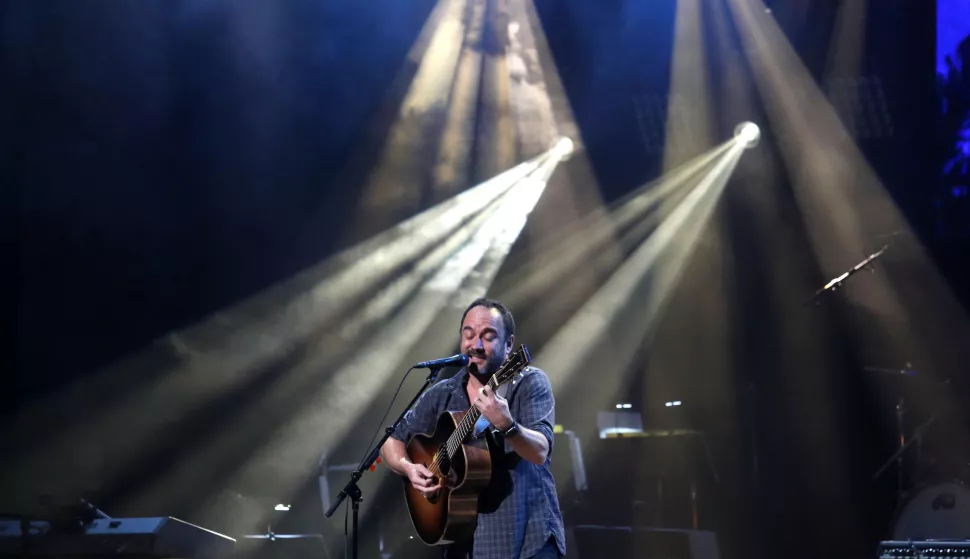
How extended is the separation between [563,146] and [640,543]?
159 inches

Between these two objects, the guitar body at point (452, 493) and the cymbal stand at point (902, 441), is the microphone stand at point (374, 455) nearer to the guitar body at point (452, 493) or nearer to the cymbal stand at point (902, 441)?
the guitar body at point (452, 493)

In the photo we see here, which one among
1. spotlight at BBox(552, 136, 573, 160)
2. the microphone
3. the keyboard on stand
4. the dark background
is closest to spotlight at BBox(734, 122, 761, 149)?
the dark background

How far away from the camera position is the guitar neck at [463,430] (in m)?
2.99

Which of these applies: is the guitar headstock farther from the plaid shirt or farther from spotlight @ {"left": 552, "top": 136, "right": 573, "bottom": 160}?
spotlight @ {"left": 552, "top": 136, "right": 573, "bottom": 160}

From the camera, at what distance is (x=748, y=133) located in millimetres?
8430

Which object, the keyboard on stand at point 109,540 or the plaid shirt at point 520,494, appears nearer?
the plaid shirt at point 520,494

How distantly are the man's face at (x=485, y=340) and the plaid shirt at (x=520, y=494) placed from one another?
10 cm

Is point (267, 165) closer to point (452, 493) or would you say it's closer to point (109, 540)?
point (109, 540)

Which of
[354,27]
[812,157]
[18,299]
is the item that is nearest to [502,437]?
[18,299]

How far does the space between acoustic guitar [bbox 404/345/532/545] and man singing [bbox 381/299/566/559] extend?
0.14 ft

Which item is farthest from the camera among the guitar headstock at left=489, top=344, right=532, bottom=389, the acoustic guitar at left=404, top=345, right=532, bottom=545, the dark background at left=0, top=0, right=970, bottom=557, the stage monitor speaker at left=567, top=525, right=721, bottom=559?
the dark background at left=0, top=0, right=970, bottom=557

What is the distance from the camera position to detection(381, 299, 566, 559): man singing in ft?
9.14

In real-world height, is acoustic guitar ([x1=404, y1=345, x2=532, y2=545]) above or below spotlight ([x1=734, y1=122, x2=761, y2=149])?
below

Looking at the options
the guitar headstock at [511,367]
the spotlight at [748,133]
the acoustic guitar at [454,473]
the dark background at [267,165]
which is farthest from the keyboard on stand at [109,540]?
the spotlight at [748,133]
